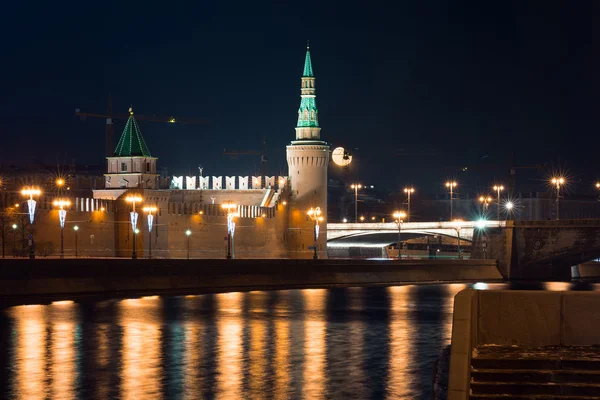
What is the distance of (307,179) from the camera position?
103188 mm

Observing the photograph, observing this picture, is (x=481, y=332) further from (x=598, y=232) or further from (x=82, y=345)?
(x=598, y=232)

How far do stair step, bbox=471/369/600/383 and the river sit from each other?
4.99 meters

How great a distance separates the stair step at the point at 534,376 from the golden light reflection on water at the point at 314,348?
16.9 feet

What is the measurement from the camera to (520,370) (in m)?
15.8

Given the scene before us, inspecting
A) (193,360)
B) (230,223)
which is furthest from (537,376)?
(230,223)

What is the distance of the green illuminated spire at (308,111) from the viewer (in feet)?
343

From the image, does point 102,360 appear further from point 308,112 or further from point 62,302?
point 308,112

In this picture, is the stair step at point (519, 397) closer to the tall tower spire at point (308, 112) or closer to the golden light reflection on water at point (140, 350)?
the golden light reflection on water at point (140, 350)

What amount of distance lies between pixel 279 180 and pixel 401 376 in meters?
79.0

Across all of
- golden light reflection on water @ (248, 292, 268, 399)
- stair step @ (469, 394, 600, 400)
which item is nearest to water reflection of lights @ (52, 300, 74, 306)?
golden light reflection on water @ (248, 292, 268, 399)

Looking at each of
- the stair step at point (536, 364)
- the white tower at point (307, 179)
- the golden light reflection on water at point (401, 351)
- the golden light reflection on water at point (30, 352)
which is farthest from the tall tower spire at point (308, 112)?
the stair step at point (536, 364)

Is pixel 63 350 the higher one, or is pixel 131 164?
pixel 131 164

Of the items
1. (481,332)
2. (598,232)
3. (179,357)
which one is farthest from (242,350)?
(598,232)

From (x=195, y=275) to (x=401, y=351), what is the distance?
24.5 m
